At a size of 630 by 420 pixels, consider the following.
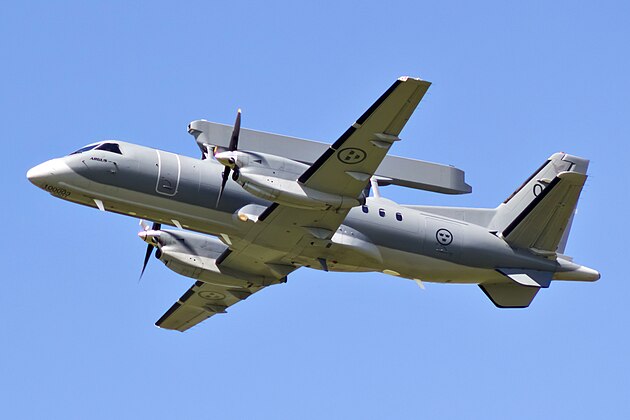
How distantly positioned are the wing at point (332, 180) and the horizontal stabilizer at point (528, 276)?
5.16 meters

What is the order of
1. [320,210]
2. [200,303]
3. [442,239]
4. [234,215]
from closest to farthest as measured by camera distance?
[320,210] → [234,215] → [442,239] → [200,303]

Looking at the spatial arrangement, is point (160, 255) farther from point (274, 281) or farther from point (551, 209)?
point (551, 209)

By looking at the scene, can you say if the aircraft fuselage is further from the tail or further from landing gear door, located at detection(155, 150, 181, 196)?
the tail

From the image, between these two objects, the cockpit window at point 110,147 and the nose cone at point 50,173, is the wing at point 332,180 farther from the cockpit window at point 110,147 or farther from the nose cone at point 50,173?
the nose cone at point 50,173

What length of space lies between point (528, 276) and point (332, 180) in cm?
695

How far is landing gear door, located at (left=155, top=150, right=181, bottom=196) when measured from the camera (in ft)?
84.3

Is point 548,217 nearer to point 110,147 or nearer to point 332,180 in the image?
point 332,180

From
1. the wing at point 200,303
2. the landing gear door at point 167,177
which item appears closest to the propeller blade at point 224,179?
the landing gear door at point 167,177

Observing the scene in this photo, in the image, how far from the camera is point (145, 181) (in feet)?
84.2

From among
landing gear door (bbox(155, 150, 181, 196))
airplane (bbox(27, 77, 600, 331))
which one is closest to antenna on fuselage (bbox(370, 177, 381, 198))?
airplane (bbox(27, 77, 600, 331))

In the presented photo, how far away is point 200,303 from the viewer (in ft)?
106

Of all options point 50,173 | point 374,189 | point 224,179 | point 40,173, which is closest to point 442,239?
point 374,189

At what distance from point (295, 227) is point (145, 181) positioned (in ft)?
12.5

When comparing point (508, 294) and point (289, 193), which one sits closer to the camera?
point (289, 193)
